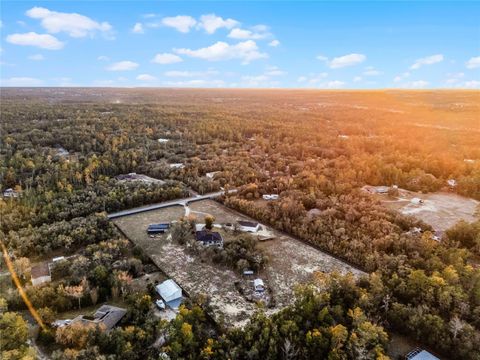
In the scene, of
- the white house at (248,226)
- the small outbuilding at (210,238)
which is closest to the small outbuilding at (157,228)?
the small outbuilding at (210,238)

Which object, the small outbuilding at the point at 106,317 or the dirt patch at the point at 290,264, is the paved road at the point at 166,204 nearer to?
the dirt patch at the point at 290,264

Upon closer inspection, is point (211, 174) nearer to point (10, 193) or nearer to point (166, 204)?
point (166, 204)

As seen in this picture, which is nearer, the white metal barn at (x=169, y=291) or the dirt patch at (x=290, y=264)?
the white metal barn at (x=169, y=291)

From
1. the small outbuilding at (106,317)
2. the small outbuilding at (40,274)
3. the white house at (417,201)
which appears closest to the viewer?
the small outbuilding at (106,317)

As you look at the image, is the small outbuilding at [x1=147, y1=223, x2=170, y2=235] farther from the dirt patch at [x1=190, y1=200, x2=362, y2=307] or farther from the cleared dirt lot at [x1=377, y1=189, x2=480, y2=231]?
the cleared dirt lot at [x1=377, y1=189, x2=480, y2=231]

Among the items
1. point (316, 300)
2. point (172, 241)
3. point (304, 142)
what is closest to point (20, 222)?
point (172, 241)

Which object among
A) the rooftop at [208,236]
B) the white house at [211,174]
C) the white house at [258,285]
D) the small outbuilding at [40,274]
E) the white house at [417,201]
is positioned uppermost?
the white house at [211,174]

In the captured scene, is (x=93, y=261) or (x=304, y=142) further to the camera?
(x=304, y=142)

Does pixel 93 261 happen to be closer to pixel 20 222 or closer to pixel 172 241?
pixel 172 241
